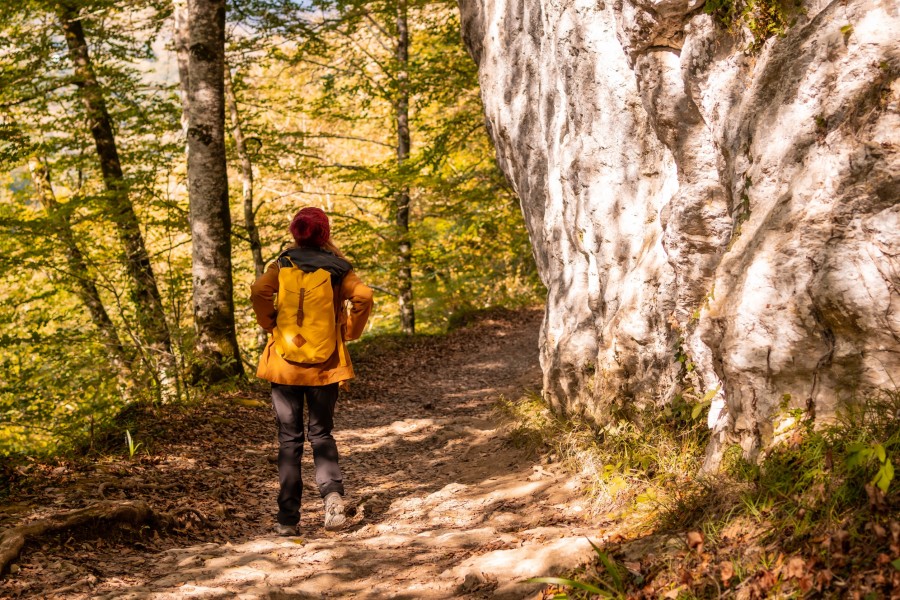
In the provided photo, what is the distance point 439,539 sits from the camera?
4.54 meters

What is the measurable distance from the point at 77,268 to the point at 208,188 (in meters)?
3.47

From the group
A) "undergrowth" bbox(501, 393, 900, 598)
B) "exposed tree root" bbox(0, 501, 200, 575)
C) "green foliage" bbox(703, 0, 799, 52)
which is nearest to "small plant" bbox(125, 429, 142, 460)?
"exposed tree root" bbox(0, 501, 200, 575)

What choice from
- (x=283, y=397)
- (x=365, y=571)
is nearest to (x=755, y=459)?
(x=365, y=571)

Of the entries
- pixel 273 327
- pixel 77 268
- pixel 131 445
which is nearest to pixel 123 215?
pixel 77 268

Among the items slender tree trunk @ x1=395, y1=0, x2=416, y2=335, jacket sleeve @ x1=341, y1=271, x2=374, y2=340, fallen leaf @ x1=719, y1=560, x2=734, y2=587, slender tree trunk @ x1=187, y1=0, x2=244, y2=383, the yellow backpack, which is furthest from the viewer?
slender tree trunk @ x1=395, y1=0, x2=416, y2=335

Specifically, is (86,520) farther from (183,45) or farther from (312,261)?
(183,45)

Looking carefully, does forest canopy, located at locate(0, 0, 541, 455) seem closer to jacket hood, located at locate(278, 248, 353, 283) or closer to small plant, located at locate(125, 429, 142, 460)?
small plant, located at locate(125, 429, 142, 460)

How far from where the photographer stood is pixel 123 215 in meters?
10.8

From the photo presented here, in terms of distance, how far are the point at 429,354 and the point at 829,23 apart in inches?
444

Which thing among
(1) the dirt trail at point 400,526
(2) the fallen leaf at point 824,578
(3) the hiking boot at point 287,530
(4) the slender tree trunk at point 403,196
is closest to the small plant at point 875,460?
(2) the fallen leaf at point 824,578

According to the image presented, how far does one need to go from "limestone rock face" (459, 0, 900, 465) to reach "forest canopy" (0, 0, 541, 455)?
484 cm

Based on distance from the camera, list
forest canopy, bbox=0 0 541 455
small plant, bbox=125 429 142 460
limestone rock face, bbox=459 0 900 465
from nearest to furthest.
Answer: limestone rock face, bbox=459 0 900 465 < small plant, bbox=125 429 142 460 < forest canopy, bbox=0 0 541 455

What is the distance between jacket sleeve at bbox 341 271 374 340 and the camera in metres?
5.09

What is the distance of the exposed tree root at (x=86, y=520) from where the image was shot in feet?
13.2
